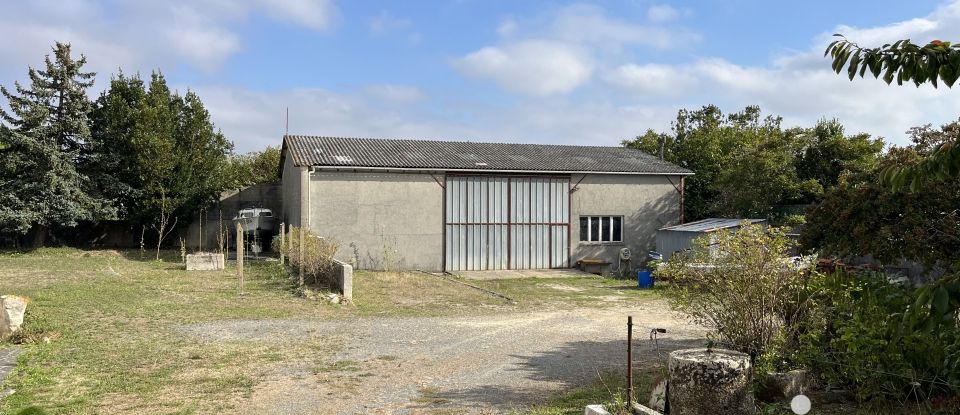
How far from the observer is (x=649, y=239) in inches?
993

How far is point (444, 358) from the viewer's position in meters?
8.92

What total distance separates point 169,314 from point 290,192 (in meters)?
13.0

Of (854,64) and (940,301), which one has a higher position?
(854,64)

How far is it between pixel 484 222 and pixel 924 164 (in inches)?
814

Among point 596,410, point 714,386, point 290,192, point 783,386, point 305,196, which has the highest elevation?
point 290,192

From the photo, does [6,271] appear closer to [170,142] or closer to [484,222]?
[170,142]

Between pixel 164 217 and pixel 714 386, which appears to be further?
pixel 164 217

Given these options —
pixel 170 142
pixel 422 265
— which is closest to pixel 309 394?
pixel 422 265

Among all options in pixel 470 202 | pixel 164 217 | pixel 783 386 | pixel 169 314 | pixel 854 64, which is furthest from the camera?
pixel 164 217

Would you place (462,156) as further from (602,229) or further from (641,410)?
(641,410)

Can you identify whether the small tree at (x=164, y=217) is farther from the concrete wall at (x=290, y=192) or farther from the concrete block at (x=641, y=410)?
the concrete block at (x=641, y=410)

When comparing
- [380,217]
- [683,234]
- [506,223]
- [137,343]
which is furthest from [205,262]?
[683,234]

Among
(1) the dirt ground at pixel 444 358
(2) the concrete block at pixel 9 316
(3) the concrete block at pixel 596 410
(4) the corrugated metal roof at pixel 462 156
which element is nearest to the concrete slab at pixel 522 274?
(4) the corrugated metal roof at pixel 462 156

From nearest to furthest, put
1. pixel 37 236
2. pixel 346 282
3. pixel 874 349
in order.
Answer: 1. pixel 874 349
2. pixel 346 282
3. pixel 37 236
